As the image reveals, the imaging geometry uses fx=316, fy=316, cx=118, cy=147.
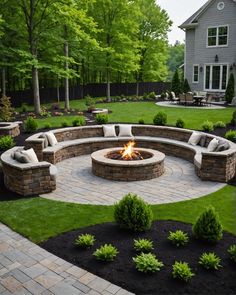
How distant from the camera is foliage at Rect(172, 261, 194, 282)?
459 cm

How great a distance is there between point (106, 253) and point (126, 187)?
398cm

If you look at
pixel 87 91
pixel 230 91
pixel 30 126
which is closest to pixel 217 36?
pixel 230 91

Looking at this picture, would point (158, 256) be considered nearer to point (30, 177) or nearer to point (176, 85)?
point (30, 177)

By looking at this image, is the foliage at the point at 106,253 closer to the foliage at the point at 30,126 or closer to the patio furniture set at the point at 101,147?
the patio furniture set at the point at 101,147

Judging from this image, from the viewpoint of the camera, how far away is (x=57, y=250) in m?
5.57

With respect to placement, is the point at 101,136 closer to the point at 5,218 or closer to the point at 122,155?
the point at 122,155

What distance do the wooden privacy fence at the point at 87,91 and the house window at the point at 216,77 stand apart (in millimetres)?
11593

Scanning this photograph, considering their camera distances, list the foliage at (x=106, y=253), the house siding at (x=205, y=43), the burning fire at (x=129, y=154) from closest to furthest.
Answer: the foliage at (x=106, y=253) < the burning fire at (x=129, y=154) < the house siding at (x=205, y=43)

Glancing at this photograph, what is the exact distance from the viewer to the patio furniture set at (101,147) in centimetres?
834

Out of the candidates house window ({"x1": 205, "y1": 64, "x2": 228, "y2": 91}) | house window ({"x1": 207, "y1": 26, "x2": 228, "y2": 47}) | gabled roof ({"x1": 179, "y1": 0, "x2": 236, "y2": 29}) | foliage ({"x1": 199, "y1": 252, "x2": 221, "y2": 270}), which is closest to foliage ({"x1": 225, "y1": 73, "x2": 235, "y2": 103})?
house window ({"x1": 205, "y1": 64, "x2": 228, "y2": 91})

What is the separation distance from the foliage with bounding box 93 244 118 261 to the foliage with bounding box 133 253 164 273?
1.40 feet

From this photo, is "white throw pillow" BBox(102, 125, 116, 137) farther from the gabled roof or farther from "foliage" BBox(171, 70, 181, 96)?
the gabled roof

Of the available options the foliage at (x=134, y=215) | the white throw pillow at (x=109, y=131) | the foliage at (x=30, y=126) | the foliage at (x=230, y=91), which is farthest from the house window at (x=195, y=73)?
the foliage at (x=134, y=215)

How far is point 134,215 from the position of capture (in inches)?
237
